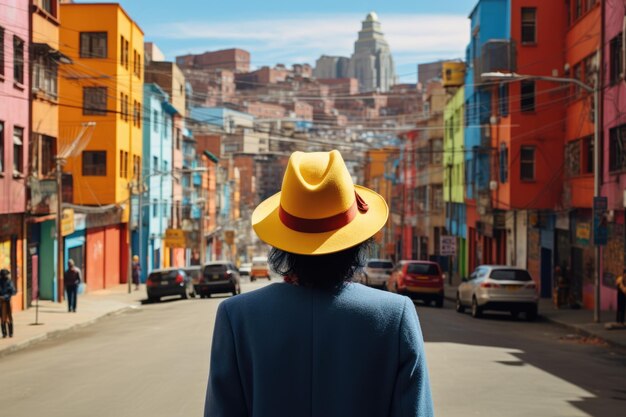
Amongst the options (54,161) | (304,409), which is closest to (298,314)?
(304,409)

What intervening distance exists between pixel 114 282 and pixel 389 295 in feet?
172

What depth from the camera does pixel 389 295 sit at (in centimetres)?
344

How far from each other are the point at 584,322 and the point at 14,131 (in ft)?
60.8

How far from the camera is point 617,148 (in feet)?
103

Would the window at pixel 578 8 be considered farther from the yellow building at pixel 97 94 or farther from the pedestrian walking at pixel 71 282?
the yellow building at pixel 97 94

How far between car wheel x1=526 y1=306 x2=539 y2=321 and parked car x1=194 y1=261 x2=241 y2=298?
15.0 metres

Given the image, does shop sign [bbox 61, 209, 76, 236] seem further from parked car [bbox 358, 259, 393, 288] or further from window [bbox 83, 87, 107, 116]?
window [bbox 83, 87, 107, 116]

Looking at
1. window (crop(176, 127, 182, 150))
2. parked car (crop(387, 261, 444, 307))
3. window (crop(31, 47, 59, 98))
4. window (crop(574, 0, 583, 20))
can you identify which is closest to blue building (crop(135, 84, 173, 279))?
window (crop(176, 127, 182, 150))

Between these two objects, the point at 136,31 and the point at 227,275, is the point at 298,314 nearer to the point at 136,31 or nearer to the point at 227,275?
the point at 227,275

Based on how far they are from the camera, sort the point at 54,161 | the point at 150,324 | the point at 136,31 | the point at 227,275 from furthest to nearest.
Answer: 1. the point at 136,31
2. the point at 227,275
3. the point at 54,161
4. the point at 150,324

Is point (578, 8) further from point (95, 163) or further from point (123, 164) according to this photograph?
point (123, 164)

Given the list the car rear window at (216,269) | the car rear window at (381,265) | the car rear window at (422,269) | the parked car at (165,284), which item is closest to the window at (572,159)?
the car rear window at (422,269)

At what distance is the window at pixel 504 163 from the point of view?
4388cm

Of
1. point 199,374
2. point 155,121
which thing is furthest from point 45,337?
point 155,121
